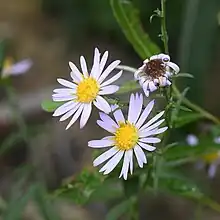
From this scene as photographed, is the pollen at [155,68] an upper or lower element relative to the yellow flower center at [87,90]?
upper

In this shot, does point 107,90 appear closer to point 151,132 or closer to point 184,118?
point 151,132

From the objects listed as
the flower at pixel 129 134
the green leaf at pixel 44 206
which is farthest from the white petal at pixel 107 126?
the green leaf at pixel 44 206

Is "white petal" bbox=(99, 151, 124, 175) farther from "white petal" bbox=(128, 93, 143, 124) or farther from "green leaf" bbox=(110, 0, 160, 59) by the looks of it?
"green leaf" bbox=(110, 0, 160, 59)

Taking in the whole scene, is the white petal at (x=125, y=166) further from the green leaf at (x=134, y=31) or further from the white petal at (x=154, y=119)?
the green leaf at (x=134, y=31)

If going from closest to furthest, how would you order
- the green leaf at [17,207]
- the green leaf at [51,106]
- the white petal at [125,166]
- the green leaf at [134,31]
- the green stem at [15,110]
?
the white petal at [125,166] → the green leaf at [51,106] → the green leaf at [134,31] → the green leaf at [17,207] → the green stem at [15,110]

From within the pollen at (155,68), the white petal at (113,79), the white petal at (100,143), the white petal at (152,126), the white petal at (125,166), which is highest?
the pollen at (155,68)

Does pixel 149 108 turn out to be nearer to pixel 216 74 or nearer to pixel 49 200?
pixel 49 200

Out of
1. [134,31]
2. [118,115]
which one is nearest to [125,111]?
[118,115]

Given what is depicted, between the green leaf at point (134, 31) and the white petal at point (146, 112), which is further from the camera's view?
the green leaf at point (134, 31)

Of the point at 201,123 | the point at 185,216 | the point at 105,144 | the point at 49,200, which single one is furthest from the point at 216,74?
the point at 105,144
